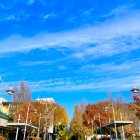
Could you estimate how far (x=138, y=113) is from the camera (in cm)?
3844

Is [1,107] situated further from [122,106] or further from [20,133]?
[122,106]

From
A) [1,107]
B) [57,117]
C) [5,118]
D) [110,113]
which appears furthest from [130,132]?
[1,107]

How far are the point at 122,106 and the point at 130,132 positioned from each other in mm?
7808

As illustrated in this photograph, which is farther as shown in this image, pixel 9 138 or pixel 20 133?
pixel 20 133

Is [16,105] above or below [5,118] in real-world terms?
above

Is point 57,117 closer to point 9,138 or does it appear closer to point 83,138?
point 83,138

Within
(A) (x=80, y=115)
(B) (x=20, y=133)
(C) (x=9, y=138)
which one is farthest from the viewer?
(A) (x=80, y=115)

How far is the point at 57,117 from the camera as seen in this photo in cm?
6231

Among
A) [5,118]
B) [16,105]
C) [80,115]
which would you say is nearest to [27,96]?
[16,105]

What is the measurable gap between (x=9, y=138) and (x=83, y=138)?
22.2 m

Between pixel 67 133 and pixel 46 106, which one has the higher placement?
Answer: pixel 46 106

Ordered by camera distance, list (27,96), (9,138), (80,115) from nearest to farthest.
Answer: (9,138) < (27,96) < (80,115)

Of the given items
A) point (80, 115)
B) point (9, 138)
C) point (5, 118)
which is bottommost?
point (9, 138)

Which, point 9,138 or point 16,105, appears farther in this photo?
point 16,105
